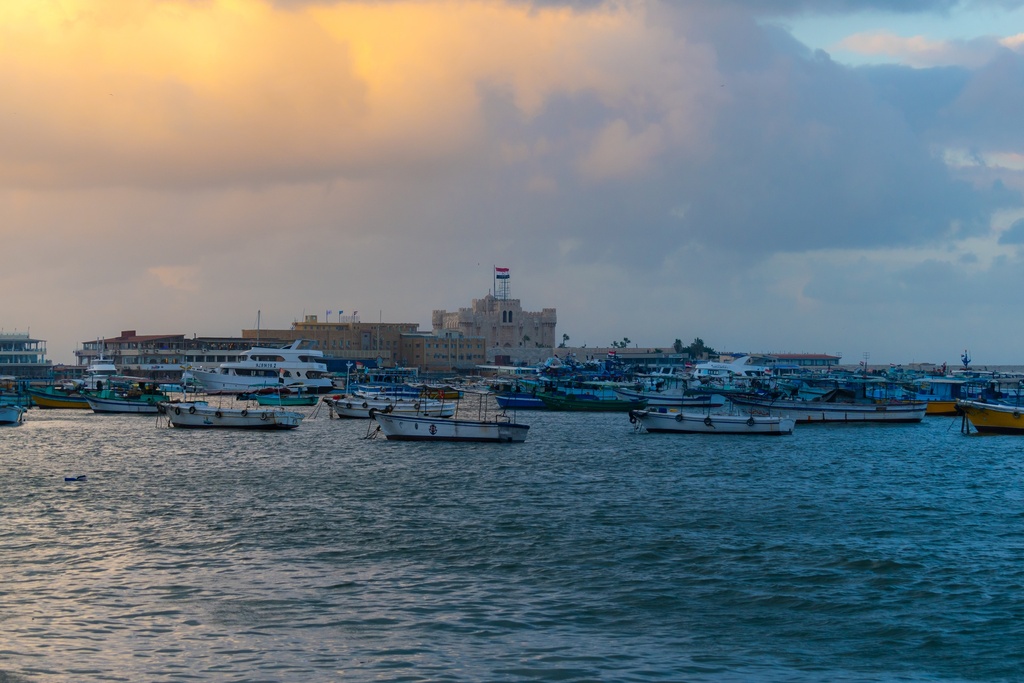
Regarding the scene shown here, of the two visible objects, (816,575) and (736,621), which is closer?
(736,621)

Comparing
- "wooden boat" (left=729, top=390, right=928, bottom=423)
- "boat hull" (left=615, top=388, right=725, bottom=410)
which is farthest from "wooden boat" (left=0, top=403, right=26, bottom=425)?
"boat hull" (left=615, top=388, right=725, bottom=410)

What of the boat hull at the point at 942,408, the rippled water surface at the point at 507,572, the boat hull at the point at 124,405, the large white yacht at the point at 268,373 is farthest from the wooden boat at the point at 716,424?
the large white yacht at the point at 268,373

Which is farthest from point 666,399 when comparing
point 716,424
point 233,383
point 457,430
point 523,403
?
point 233,383

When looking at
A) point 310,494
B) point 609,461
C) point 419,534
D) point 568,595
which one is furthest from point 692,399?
point 568,595

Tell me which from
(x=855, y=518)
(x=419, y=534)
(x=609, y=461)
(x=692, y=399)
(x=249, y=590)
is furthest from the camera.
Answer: (x=692, y=399)

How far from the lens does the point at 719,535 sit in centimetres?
3028

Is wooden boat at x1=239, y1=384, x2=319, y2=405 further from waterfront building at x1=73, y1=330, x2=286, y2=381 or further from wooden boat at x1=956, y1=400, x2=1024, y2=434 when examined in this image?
wooden boat at x1=956, y1=400, x2=1024, y2=434

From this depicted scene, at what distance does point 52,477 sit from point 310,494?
10.9 metres

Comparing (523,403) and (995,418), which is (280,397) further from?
(995,418)

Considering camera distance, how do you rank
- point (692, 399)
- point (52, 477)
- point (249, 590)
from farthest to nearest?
1. point (692, 399)
2. point (52, 477)
3. point (249, 590)

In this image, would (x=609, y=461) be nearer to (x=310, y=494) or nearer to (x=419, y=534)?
(x=310, y=494)

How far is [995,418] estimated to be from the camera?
68000 millimetres

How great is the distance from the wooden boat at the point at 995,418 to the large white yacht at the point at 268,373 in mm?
70836

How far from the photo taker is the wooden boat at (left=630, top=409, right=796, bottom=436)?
220ft
